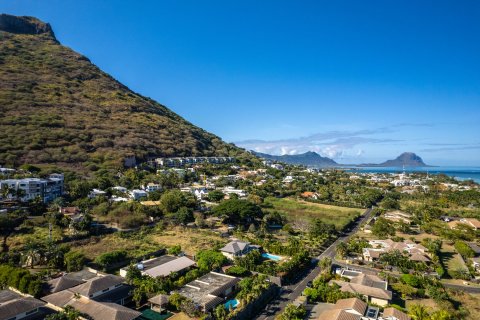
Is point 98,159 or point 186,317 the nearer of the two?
point 186,317

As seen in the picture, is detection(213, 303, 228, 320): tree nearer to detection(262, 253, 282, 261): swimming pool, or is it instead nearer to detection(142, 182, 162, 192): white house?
detection(262, 253, 282, 261): swimming pool

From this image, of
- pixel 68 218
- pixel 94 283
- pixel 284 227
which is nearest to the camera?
pixel 94 283

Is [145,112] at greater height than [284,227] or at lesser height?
greater

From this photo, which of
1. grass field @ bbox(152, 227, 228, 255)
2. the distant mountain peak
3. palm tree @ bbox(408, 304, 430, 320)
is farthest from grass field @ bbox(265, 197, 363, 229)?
the distant mountain peak

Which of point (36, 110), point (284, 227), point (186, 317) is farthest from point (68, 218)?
point (36, 110)

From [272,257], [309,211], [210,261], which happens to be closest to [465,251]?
[272,257]

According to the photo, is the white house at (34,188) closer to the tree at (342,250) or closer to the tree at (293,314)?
the tree at (293,314)

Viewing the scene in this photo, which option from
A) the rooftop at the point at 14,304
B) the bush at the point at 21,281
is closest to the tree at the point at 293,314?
the rooftop at the point at 14,304

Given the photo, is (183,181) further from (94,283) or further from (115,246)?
(94,283)
